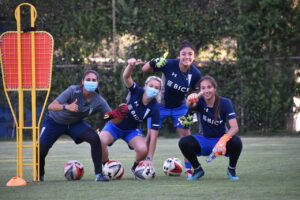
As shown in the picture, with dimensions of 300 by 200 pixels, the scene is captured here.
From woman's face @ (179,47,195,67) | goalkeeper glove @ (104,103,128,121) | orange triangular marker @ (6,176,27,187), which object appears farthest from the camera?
woman's face @ (179,47,195,67)

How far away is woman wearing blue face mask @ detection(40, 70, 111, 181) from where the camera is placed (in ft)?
36.2

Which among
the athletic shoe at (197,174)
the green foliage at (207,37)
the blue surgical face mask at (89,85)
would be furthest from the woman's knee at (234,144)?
the green foliage at (207,37)

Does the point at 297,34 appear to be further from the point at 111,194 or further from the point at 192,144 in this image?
the point at 111,194

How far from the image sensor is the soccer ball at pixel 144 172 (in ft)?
36.8

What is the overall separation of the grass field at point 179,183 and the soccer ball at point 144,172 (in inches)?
5.4

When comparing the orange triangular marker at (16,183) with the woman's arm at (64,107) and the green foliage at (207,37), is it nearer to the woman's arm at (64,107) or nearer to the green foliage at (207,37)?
the woman's arm at (64,107)

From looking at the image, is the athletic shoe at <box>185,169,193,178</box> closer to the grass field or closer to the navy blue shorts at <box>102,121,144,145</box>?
the grass field

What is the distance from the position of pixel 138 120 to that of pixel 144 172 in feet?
3.31

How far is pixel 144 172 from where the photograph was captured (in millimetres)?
11211

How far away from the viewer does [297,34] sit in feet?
72.8

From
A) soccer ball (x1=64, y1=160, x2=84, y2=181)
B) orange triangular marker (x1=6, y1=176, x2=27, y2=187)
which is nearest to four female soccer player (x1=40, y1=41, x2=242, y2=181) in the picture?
soccer ball (x1=64, y1=160, x2=84, y2=181)

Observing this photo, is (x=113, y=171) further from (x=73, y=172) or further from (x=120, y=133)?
(x=120, y=133)

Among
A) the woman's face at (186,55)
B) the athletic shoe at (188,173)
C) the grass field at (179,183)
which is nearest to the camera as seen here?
the grass field at (179,183)

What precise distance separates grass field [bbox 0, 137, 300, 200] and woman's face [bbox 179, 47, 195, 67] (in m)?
1.52
